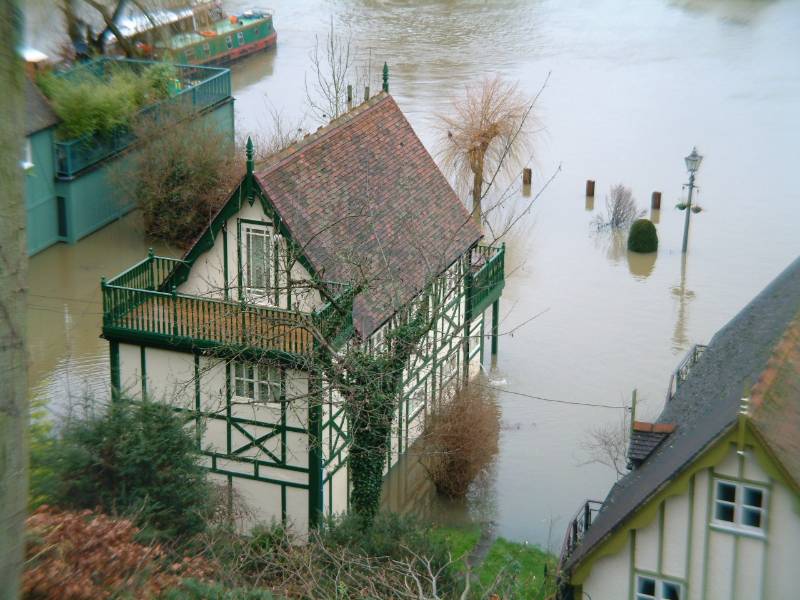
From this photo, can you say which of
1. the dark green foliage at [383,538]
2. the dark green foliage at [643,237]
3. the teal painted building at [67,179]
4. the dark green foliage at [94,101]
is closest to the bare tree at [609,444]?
the dark green foliage at [383,538]

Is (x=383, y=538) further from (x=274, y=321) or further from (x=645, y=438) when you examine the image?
(x=645, y=438)

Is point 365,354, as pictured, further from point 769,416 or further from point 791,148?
point 791,148

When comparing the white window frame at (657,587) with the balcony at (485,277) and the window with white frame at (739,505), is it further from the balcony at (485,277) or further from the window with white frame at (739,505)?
the balcony at (485,277)

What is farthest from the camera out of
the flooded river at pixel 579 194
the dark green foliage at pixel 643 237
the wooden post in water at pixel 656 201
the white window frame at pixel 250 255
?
the wooden post in water at pixel 656 201

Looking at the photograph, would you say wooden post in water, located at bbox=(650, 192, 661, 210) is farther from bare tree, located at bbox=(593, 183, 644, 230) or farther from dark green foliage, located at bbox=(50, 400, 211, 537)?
dark green foliage, located at bbox=(50, 400, 211, 537)

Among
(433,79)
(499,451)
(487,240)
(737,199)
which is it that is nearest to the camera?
(499,451)

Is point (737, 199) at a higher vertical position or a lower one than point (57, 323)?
higher

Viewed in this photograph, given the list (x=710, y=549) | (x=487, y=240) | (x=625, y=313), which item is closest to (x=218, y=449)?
(x=710, y=549)

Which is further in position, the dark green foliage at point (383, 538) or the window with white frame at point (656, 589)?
the dark green foliage at point (383, 538)
